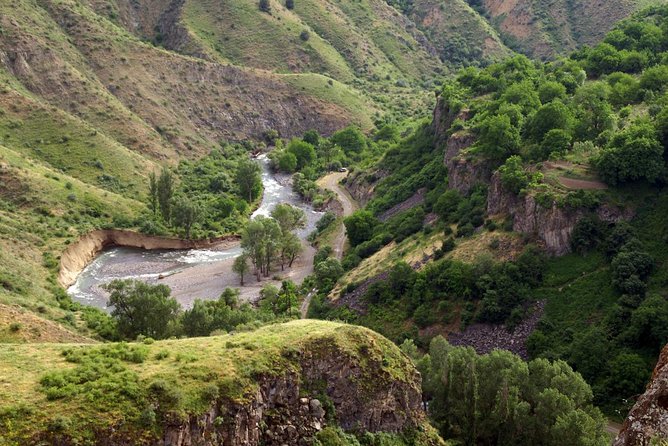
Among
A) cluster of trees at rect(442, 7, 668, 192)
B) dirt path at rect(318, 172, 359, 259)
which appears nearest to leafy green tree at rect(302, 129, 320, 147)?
dirt path at rect(318, 172, 359, 259)

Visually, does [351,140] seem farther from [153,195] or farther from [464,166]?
[464,166]

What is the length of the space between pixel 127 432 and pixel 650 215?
190 ft

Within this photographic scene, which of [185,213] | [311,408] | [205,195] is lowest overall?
[205,195]

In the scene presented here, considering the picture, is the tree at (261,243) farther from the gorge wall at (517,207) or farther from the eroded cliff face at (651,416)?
the eroded cliff face at (651,416)

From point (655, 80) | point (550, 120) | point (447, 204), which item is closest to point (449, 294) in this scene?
point (447, 204)

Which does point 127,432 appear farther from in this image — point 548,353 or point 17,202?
point 17,202

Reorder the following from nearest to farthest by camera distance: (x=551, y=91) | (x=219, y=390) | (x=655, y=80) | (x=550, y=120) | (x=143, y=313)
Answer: (x=219, y=390), (x=143, y=313), (x=550, y=120), (x=655, y=80), (x=551, y=91)

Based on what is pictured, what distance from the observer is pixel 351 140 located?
552 feet

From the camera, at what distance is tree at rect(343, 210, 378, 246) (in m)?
107

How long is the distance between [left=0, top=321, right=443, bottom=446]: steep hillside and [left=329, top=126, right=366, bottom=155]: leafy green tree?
12298 cm

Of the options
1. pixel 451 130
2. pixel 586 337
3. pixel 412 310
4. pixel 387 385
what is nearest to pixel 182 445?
pixel 387 385

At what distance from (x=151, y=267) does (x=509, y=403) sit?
69.8 m

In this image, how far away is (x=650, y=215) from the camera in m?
72.1

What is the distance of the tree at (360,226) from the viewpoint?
107438mm
